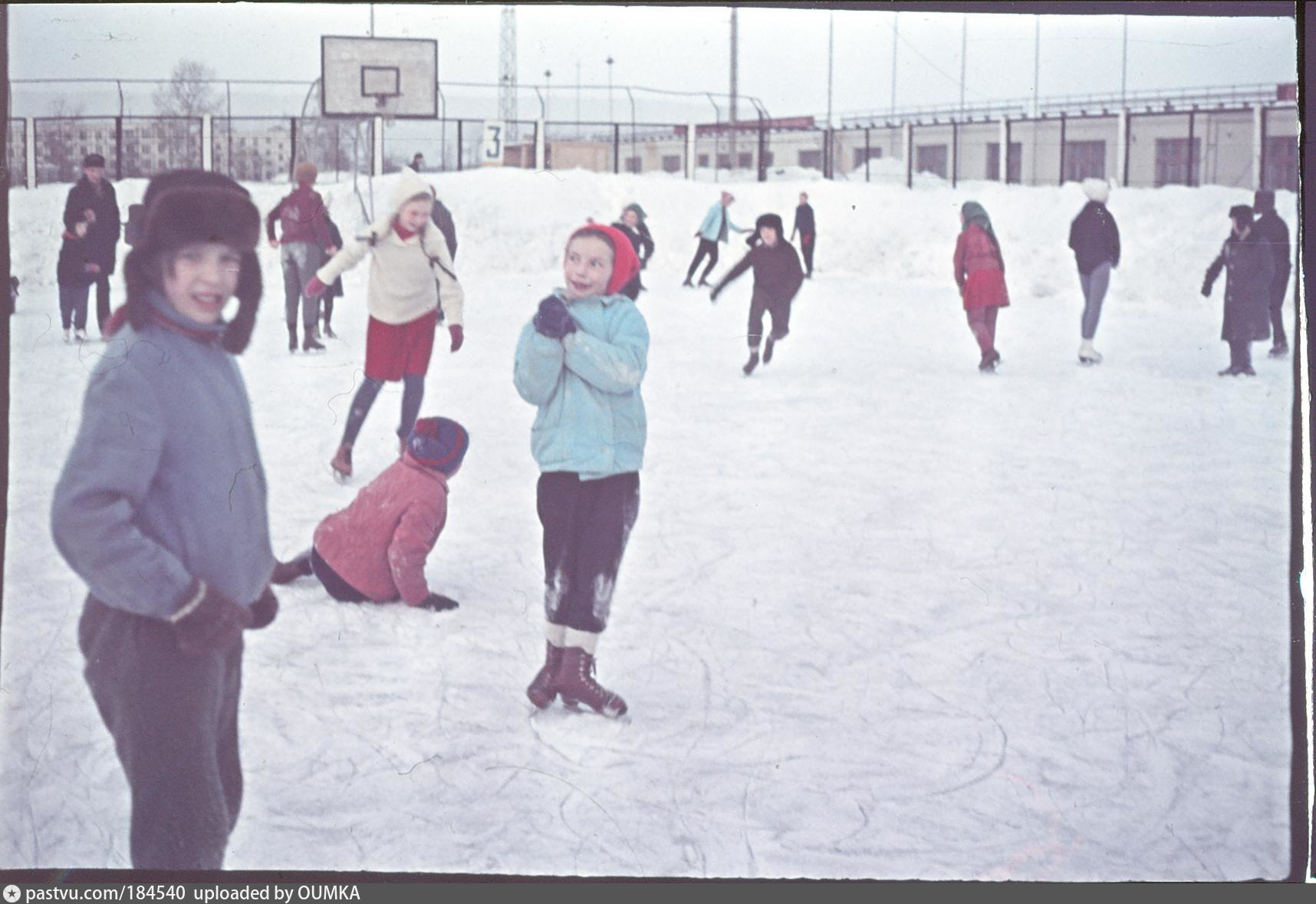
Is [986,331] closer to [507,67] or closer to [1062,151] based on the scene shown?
[1062,151]

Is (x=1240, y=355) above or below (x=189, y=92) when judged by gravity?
below

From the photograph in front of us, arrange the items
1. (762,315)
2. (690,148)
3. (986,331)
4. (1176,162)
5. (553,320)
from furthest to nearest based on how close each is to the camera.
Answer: (762,315), (986,331), (1176,162), (690,148), (553,320)

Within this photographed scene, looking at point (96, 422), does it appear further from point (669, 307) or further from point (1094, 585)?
point (1094, 585)

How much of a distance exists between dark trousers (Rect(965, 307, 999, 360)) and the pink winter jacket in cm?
205

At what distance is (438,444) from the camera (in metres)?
3.55

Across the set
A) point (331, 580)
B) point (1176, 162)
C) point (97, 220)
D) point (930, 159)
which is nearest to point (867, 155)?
point (930, 159)

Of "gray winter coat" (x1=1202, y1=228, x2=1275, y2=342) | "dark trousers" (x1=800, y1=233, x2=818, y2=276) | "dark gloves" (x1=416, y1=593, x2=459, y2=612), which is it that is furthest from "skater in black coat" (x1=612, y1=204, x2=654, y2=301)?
"gray winter coat" (x1=1202, y1=228, x2=1275, y2=342)

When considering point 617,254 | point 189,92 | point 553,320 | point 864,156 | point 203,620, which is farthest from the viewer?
point 864,156

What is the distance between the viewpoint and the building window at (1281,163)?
3.80 meters

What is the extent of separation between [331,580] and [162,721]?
129 cm

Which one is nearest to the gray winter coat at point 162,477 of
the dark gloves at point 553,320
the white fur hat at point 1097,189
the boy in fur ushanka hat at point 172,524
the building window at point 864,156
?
the boy in fur ushanka hat at point 172,524

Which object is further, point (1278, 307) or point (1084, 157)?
point (1084, 157)

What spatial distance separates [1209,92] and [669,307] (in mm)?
1669

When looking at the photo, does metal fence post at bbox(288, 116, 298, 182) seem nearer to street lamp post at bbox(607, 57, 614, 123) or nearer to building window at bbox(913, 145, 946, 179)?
street lamp post at bbox(607, 57, 614, 123)
